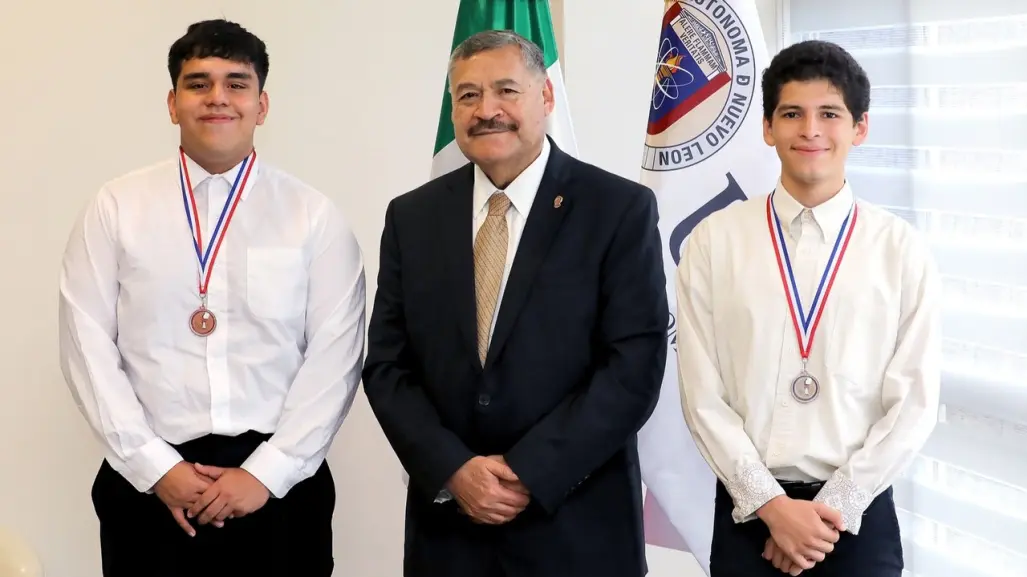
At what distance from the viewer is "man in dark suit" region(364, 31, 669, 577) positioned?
1876 mm

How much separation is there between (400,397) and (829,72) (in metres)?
1.20

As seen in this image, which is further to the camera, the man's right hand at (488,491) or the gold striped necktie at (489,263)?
the gold striped necktie at (489,263)

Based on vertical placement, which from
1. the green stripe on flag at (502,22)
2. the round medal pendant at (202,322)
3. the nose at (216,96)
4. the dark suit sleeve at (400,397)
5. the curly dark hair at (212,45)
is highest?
the green stripe on flag at (502,22)

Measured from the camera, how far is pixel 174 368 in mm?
2123

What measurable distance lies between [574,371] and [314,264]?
75 cm

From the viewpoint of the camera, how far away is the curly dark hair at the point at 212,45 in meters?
2.16

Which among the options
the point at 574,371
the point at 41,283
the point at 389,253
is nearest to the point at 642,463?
the point at 574,371

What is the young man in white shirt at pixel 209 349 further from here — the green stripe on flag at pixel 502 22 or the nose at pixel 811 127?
the nose at pixel 811 127

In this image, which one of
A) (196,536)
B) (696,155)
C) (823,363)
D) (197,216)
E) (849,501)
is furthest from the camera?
(696,155)

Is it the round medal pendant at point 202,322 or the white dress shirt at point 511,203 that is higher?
the white dress shirt at point 511,203

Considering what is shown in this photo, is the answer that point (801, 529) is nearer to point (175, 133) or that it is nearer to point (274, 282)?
point (274, 282)

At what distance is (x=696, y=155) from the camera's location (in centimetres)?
249

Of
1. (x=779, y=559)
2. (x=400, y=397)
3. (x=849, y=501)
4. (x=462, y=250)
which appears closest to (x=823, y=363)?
(x=849, y=501)

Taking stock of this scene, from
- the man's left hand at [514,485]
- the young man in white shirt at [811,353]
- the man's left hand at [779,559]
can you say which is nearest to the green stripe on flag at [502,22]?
the young man in white shirt at [811,353]
